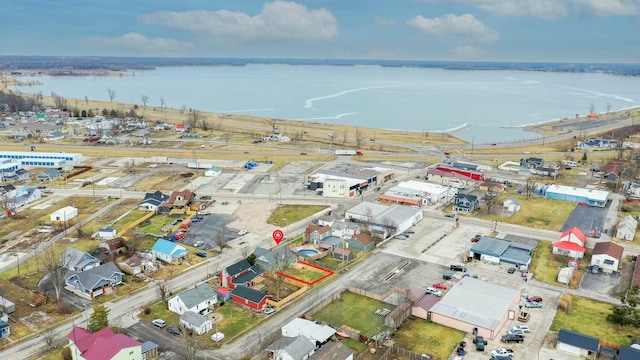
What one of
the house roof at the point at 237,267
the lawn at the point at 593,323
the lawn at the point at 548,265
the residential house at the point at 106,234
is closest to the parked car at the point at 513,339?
the lawn at the point at 593,323

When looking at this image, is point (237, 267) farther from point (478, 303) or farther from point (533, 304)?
point (533, 304)

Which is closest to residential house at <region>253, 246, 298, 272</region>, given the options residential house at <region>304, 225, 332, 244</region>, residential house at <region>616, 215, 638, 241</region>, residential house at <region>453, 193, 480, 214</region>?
residential house at <region>304, 225, 332, 244</region>

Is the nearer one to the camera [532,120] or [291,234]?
[291,234]

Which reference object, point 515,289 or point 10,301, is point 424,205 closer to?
point 515,289

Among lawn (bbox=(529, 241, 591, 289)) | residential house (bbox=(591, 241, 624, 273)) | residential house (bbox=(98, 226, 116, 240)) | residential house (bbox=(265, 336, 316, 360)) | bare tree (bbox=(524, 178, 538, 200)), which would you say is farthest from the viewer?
bare tree (bbox=(524, 178, 538, 200))

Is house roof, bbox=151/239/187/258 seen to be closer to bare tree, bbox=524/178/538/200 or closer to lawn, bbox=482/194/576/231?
lawn, bbox=482/194/576/231

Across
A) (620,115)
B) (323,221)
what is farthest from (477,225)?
(620,115)

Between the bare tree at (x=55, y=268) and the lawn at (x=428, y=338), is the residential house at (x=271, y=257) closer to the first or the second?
the lawn at (x=428, y=338)

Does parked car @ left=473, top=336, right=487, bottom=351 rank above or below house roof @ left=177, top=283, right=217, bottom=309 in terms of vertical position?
below
